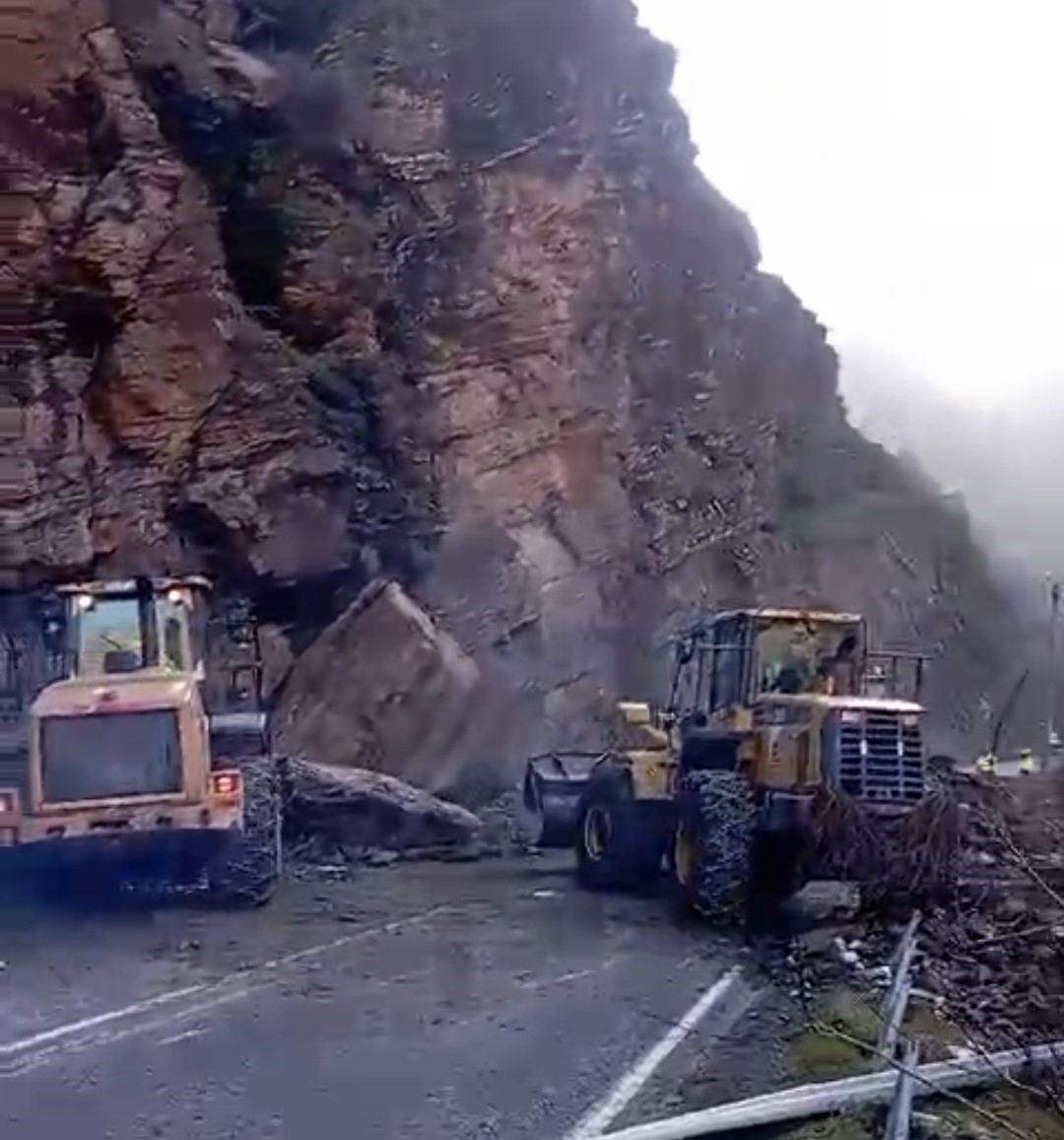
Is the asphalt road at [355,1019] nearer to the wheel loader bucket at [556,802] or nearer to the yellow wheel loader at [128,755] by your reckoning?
the yellow wheel loader at [128,755]

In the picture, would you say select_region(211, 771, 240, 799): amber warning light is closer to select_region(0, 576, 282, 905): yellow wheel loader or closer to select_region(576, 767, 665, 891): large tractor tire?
select_region(0, 576, 282, 905): yellow wheel loader

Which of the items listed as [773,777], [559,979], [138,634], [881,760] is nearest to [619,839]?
[773,777]

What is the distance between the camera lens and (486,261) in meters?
32.1

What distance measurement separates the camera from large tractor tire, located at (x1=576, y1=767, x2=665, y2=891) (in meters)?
17.7

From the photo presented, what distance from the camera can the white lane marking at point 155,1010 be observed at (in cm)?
941

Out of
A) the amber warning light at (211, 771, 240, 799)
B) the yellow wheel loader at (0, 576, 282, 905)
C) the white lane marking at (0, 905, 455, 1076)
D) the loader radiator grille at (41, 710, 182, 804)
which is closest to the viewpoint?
the white lane marking at (0, 905, 455, 1076)

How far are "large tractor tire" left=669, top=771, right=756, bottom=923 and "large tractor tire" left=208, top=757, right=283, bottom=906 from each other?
12.1 feet

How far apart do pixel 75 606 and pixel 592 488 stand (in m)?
18.9

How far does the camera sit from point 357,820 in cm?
2162

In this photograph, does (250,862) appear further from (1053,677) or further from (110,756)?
(1053,677)

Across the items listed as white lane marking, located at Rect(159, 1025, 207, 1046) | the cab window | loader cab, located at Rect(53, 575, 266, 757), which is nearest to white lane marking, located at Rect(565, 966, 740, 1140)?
white lane marking, located at Rect(159, 1025, 207, 1046)

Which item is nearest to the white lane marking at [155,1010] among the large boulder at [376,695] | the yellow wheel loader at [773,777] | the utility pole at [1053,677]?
the yellow wheel loader at [773,777]

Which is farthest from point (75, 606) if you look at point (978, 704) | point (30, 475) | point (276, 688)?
point (978, 704)

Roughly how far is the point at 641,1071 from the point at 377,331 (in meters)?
22.1
